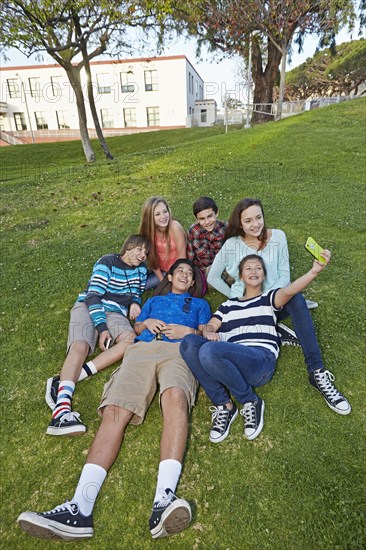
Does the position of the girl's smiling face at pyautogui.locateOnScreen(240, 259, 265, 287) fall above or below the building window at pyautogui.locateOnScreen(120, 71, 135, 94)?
below

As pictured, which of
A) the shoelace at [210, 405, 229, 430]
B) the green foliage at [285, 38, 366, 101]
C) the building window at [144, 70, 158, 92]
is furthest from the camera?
the building window at [144, 70, 158, 92]

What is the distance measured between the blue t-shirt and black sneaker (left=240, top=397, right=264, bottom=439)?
0.87 m

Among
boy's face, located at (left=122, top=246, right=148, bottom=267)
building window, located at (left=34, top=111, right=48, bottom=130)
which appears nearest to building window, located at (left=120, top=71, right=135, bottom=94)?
building window, located at (left=34, top=111, right=48, bottom=130)

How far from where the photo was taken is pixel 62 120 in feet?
139

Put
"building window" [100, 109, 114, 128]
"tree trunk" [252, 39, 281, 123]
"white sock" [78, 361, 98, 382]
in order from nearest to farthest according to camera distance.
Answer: "white sock" [78, 361, 98, 382]
"tree trunk" [252, 39, 281, 123]
"building window" [100, 109, 114, 128]

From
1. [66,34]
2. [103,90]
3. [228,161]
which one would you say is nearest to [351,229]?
[228,161]

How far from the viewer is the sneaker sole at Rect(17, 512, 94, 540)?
2.07 m

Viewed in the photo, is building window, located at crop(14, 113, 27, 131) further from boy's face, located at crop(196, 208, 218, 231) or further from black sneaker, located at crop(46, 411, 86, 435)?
black sneaker, located at crop(46, 411, 86, 435)

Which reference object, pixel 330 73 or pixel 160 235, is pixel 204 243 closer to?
pixel 160 235

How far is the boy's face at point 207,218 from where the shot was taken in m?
3.94

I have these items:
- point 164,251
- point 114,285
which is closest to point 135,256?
point 114,285

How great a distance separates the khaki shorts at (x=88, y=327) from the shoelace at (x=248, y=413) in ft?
4.45

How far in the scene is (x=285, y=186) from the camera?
8.48 meters

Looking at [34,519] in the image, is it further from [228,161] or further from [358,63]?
[358,63]
